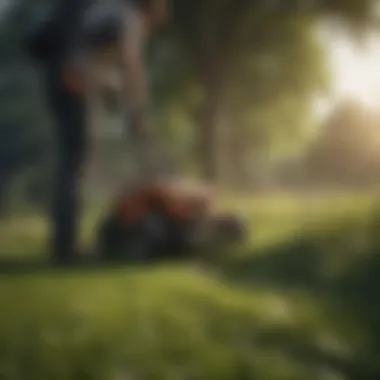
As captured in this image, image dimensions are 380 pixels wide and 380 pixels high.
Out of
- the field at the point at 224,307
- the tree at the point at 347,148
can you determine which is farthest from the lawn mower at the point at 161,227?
the tree at the point at 347,148

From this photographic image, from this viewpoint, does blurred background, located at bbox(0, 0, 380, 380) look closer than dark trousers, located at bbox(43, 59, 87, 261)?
Yes

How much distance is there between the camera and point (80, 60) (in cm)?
180

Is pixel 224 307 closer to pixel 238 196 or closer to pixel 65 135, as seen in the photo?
pixel 238 196

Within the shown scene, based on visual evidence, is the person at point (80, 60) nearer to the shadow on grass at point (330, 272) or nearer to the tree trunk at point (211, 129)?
the tree trunk at point (211, 129)

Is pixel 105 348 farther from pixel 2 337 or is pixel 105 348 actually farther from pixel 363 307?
pixel 363 307

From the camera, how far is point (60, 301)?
1.72 metres

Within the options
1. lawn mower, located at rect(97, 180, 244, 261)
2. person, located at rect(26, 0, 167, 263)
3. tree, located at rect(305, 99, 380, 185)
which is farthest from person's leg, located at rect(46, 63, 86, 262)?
Answer: tree, located at rect(305, 99, 380, 185)

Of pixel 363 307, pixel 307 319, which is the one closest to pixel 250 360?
pixel 307 319

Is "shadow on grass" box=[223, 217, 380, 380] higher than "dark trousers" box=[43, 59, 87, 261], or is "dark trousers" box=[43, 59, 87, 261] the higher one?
"dark trousers" box=[43, 59, 87, 261]

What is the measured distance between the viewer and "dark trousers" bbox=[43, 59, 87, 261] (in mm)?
1794

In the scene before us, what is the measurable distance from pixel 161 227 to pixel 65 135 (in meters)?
0.29

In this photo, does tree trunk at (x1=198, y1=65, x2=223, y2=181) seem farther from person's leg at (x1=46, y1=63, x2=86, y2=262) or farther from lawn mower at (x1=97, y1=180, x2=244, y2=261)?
person's leg at (x1=46, y1=63, x2=86, y2=262)

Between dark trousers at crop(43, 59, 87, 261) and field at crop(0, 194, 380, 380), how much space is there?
3.1 inches

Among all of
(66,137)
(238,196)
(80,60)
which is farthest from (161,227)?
(80,60)
